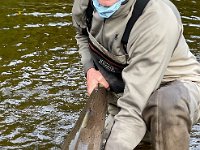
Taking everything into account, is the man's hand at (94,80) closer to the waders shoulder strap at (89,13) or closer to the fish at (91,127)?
the fish at (91,127)

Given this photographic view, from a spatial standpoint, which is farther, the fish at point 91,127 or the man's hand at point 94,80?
the man's hand at point 94,80

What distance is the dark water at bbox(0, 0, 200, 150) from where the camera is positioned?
5207 millimetres

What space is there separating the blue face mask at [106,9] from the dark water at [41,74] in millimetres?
1408

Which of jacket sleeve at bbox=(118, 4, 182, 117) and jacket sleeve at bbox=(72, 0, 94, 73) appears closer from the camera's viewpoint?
jacket sleeve at bbox=(118, 4, 182, 117)

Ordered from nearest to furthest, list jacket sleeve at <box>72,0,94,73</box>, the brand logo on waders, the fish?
1. the fish
2. the brand logo on waders
3. jacket sleeve at <box>72,0,94,73</box>

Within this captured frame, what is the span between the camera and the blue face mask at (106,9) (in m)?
4.04

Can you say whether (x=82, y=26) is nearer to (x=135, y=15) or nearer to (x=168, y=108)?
(x=135, y=15)

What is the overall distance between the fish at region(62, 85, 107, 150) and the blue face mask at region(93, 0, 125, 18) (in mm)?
712

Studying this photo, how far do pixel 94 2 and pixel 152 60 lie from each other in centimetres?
74

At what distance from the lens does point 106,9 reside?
4094 millimetres

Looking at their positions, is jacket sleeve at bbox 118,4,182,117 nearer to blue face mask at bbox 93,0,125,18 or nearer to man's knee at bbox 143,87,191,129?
man's knee at bbox 143,87,191,129

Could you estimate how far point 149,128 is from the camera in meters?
4.01

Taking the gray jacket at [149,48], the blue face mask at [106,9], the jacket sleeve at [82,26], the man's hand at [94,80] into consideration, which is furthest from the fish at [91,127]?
the blue face mask at [106,9]

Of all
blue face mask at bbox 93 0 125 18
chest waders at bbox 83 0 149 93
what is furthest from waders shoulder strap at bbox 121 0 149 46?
blue face mask at bbox 93 0 125 18
